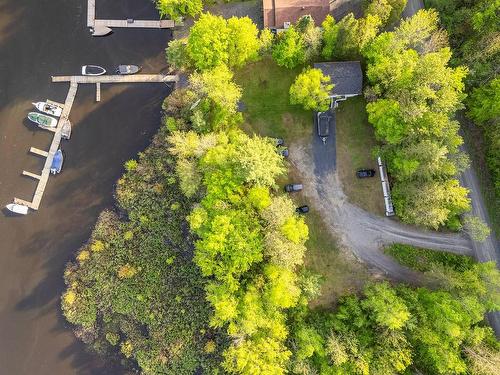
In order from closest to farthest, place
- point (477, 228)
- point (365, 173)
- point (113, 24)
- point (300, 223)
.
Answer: point (477, 228) → point (300, 223) → point (365, 173) → point (113, 24)

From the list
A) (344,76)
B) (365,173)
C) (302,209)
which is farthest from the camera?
(302,209)

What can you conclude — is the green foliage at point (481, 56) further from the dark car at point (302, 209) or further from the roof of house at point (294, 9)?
the dark car at point (302, 209)

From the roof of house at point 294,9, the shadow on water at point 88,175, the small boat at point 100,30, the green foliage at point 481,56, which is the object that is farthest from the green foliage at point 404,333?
the small boat at point 100,30

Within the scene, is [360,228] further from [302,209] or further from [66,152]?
[66,152]

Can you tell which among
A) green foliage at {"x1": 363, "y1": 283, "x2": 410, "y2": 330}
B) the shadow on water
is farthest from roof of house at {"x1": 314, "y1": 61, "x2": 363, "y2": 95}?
green foliage at {"x1": 363, "y1": 283, "x2": 410, "y2": 330}

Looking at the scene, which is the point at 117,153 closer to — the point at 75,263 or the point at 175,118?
the point at 175,118

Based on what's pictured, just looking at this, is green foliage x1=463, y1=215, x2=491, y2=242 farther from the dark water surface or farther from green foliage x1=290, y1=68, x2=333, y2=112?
the dark water surface

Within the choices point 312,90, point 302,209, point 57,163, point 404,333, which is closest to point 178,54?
point 312,90

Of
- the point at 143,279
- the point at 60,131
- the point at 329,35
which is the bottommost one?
the point at 143,279
